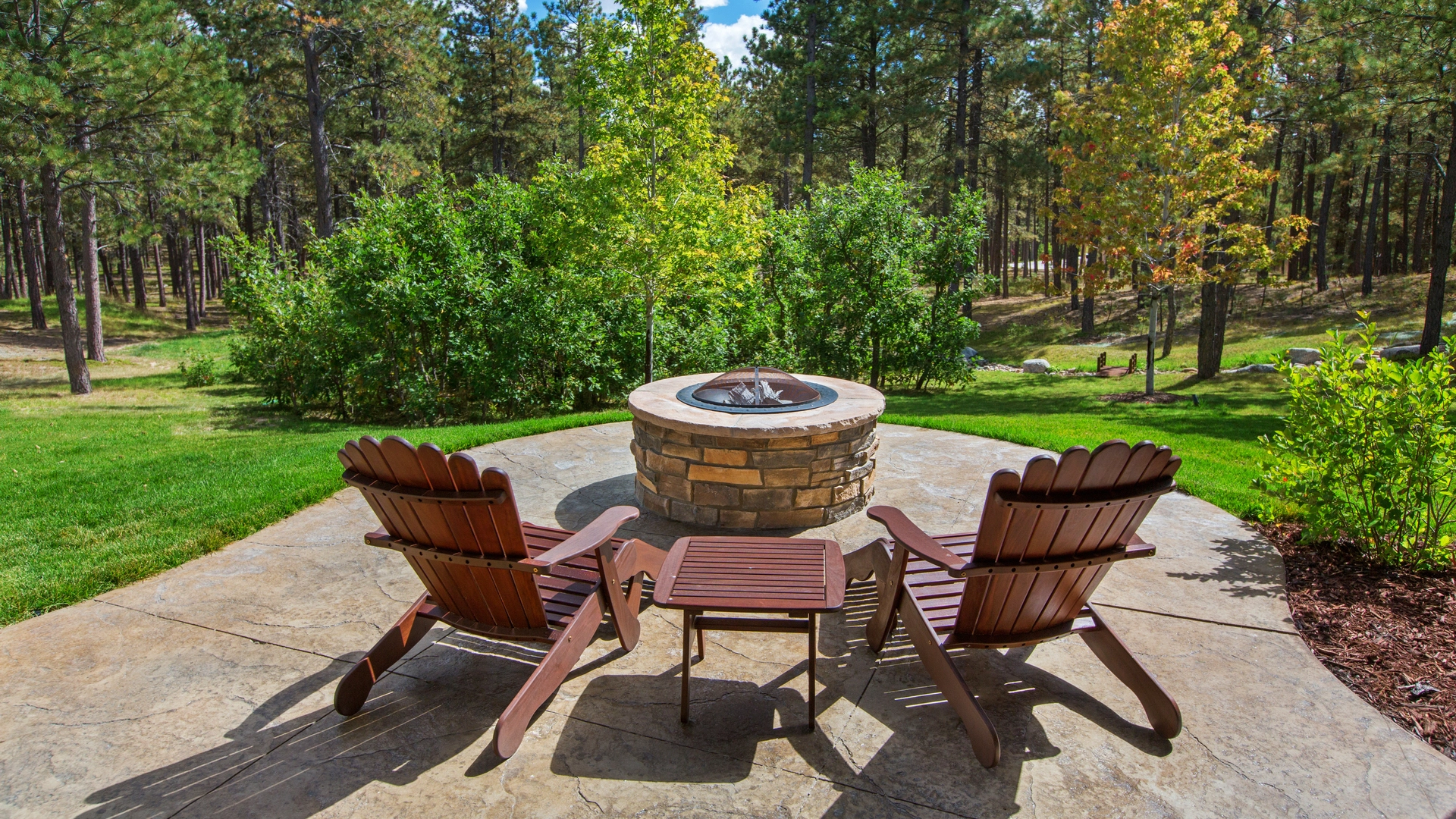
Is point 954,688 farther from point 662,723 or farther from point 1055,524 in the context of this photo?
point 662,723

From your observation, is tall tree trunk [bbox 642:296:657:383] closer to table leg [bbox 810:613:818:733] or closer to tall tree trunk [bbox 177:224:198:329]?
table leg [bbox 810:613:818:733]

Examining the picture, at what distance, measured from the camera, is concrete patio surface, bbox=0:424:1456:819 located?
2418 millimetres

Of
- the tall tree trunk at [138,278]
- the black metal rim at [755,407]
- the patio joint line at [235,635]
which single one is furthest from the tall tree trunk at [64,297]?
the tall tree trunk at [138,278]

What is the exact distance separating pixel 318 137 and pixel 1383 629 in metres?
21.7

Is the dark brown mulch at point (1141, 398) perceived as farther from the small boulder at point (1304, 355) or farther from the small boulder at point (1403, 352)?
the small boulder at point (1403, 352)

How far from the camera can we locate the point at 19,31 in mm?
11891

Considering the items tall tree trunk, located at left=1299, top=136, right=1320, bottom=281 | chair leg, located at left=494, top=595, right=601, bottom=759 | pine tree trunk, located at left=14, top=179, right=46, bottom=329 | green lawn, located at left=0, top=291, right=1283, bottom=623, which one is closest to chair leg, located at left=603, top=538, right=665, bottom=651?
chair leg, located at left=494, top=595, right=601, bottom=759

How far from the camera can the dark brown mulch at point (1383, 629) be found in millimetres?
2928

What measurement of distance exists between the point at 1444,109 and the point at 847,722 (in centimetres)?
1842

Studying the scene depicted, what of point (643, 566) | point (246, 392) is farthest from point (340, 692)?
point (246, 392)

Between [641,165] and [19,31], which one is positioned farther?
[19,31]

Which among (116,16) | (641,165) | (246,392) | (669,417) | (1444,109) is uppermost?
(116,16)

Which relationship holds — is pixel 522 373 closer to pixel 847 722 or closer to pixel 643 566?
pixel 643 566

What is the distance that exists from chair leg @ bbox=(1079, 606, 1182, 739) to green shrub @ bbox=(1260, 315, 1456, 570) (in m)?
2.11
